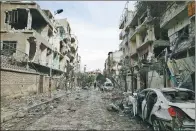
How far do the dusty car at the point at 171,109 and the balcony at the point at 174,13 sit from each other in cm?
851

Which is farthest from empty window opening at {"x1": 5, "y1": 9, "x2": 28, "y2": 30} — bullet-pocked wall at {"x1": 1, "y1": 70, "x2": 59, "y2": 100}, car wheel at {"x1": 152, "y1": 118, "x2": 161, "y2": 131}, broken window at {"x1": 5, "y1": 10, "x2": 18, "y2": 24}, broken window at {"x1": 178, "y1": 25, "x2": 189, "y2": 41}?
car wheel at {"x1": 152, "y1": 118, "x2": 161, "y2": 131}

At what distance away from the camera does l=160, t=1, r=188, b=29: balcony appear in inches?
553

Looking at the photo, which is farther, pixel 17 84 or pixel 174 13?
pixel 17 84

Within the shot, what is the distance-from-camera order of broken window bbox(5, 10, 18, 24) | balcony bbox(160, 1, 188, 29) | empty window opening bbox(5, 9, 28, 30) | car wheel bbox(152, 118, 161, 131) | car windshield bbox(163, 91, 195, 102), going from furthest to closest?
empty window opening bbox(5, 9, 28, 30)
broken window bbox(5, 10, 18, 24)
balcony bbox(160, 1, 188, 29)
car windshield bbox(163, 91, 195, 102)
car wheel bbox(152, 118, 161, 131)

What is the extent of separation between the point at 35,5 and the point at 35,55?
591cm

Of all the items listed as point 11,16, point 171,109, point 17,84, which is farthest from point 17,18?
point 171,109

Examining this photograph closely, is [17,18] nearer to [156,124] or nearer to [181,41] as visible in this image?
[181,41]

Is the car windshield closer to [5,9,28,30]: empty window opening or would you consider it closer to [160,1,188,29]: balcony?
[160,1,188,29]: balcony

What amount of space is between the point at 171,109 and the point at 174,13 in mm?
11117

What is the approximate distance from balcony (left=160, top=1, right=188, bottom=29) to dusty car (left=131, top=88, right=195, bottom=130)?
8.51 meters

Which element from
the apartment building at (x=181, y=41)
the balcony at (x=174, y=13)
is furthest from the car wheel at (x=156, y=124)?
the balcony at (x=174, y=13)

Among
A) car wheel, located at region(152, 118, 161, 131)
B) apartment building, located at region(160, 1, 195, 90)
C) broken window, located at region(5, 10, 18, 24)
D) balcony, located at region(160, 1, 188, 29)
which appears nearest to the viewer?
car wheel, located at region(152, 118, 161, 131)

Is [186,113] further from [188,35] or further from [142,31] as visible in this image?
[142,31]

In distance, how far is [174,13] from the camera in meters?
15.1
